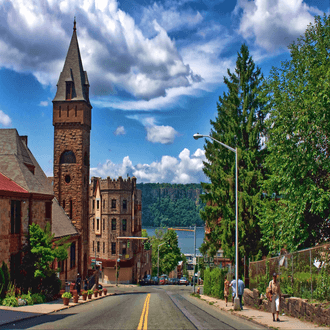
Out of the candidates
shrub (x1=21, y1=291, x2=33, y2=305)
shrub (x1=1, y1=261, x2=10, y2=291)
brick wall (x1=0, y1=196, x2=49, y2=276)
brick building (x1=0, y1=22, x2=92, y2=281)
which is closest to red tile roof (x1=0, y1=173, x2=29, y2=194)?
brick wall (x1=0, y1=196, x2=49, y2=276)

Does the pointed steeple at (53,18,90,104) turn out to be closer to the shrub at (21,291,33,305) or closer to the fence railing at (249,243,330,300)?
the shrub at (21,291,33,305)

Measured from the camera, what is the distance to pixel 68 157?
44406 millimetres

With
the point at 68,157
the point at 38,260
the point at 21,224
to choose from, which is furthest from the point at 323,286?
the point at 68,157

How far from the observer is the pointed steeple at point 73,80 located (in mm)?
45175

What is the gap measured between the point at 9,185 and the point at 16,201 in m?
1.29

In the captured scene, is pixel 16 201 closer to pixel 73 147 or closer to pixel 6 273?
pixel 6 273

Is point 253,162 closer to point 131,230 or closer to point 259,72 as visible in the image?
point 259,72

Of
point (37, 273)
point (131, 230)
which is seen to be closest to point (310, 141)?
point (37, 273)

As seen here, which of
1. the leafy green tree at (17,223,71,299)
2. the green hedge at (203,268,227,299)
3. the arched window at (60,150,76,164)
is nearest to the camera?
the leafy green tree at (17,223,71,299)

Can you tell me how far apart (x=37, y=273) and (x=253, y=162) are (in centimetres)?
1818

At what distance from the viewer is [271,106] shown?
92.0 ft

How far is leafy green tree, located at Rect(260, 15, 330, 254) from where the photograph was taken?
22578mm

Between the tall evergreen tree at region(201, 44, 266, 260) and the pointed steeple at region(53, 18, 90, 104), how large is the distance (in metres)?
20.4

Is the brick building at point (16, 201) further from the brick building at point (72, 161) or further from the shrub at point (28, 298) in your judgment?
the brick building at point (72, 161)
